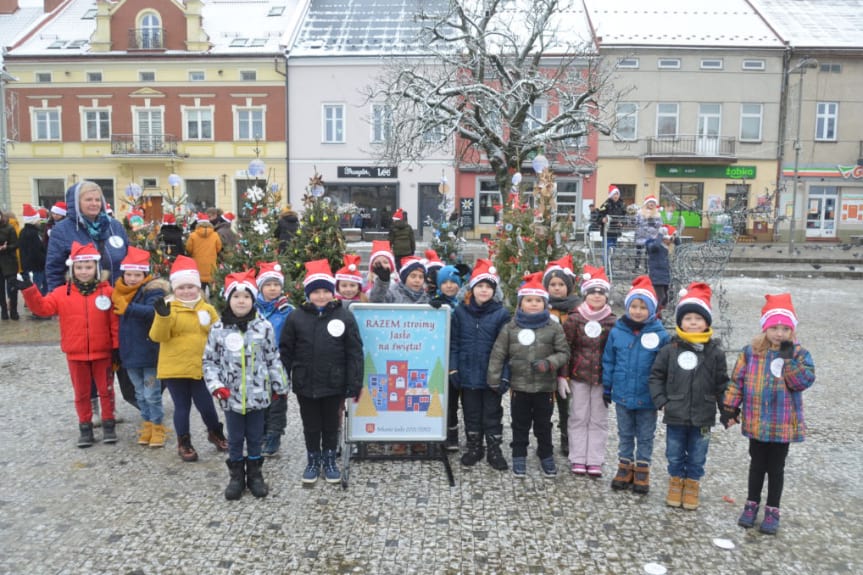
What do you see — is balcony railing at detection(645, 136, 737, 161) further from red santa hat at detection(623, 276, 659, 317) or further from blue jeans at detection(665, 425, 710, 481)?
blue jeans at detection(665, 425, 710, 481)

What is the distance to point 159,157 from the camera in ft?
104

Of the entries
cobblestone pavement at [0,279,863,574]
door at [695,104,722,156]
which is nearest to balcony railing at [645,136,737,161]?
door at [695,104,722,156]

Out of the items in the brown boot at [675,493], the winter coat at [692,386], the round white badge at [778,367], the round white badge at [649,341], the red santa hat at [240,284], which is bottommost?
the brown boot at [675,493]

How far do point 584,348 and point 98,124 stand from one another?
3293 centimetres

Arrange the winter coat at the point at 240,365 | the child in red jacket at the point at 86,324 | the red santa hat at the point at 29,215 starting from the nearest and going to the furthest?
the winter coat at the point at 240,365, the child in red jacket at the point at 86,324, the red santa hat at the point at 29,215

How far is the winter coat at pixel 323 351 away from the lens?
4.91 metres

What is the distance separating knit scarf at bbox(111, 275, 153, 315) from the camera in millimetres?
5613

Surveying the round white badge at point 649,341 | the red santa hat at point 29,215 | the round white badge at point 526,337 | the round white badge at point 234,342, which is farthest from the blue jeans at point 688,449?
the red santa hat at point 29,215

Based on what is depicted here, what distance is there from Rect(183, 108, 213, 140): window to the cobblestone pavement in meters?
28.1

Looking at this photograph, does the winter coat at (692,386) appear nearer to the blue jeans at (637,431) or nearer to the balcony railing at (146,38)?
the blue jeans at (637,431)

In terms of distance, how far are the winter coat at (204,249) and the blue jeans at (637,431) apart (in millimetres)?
7795

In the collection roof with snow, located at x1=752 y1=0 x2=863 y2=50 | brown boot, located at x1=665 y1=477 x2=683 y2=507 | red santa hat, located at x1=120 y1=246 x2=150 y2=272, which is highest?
roof with snow, located at x1=752 y1=0 x2=863 y2=50

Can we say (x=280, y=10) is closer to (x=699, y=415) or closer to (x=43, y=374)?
(x=43, y=374)

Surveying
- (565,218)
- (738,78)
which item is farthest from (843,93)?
(565,218)
